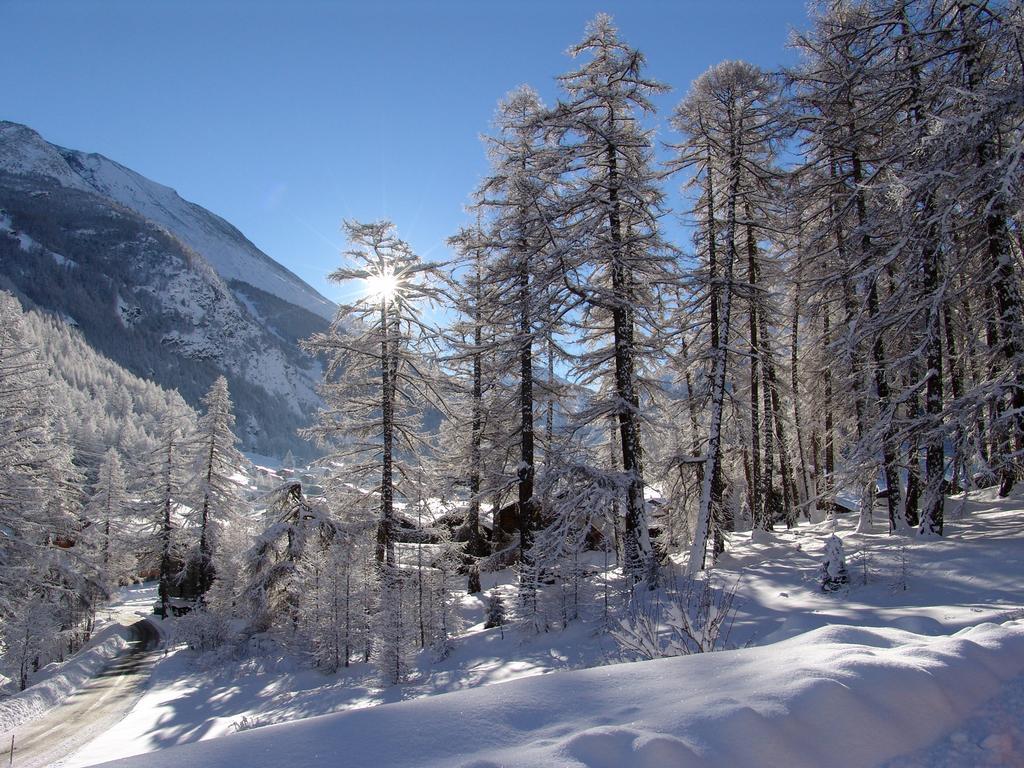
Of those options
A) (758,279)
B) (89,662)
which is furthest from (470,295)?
(89,662)

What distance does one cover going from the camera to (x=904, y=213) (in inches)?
369

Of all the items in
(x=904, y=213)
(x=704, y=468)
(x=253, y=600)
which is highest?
(x=904, y=213)

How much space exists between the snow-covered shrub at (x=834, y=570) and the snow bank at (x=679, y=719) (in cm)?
598

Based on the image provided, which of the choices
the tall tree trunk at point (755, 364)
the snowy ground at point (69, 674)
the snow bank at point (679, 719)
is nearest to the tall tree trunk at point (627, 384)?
the tall tree trunk at point (755, 364)

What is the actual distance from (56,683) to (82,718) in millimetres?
4801

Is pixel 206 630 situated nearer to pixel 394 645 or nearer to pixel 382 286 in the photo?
pixel 394 645

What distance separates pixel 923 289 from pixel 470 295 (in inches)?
478

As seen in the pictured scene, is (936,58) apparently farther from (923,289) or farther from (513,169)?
(513,169)

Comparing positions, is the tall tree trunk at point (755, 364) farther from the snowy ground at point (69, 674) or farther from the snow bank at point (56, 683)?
the snow bank at point (56, 683)

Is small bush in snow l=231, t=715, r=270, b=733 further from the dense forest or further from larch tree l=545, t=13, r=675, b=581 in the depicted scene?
larch tree l=545, t=13, r=675, b=581

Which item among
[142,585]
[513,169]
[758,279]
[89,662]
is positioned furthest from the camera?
[142,585]

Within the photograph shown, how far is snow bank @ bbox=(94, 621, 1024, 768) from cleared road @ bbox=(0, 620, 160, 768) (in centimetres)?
1143

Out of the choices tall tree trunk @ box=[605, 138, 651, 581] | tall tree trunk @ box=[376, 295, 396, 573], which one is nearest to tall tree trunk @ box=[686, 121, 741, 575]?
tall tree trunk @ box=[605, 138, 651, 581]

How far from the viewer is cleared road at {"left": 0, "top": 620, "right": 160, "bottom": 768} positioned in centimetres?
1290
